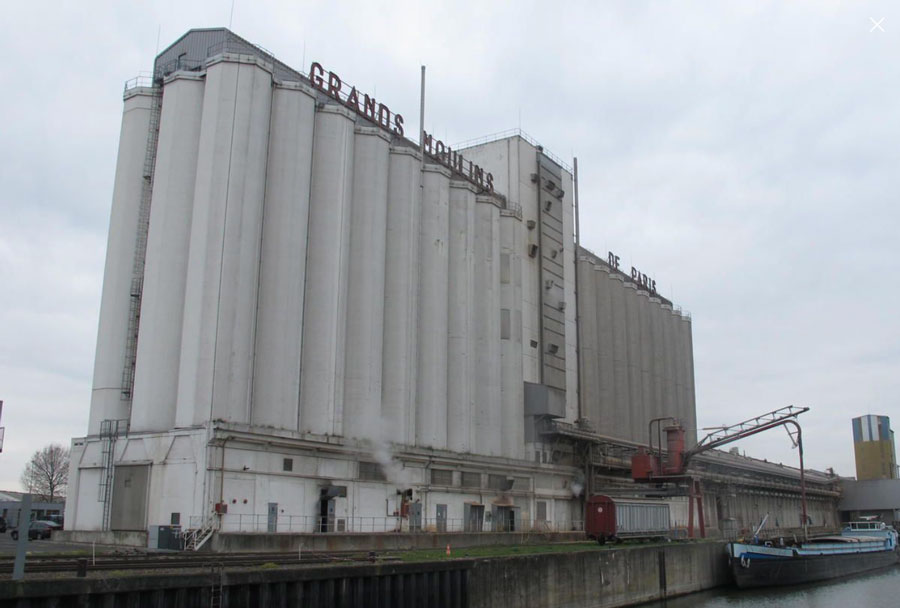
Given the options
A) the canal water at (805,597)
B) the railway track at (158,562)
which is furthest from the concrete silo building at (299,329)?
the canal water at (805,597)

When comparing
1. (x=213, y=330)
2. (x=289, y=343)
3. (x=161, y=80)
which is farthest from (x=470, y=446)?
(x=161, y=80)

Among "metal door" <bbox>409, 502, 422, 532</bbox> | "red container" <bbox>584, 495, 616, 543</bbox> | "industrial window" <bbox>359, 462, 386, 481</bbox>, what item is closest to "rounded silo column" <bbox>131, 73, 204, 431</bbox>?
"industrial window" <bbox>359, 462, 386, 481</bbox>

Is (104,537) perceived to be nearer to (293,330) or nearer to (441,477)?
(293,330)

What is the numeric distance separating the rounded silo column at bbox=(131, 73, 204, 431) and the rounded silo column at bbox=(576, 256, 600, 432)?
39915 millimetres

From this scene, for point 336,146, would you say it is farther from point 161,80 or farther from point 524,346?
point 524,346

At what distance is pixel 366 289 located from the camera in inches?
1919

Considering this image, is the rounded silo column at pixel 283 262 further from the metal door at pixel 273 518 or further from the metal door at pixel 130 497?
the metal door at pixel 130 497

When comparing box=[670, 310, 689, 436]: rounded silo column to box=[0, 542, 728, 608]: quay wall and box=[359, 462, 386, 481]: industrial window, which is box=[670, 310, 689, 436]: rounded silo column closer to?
box=[0, 542, 728, 608]: quay wall

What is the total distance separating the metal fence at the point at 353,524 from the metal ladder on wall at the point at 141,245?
456 inches

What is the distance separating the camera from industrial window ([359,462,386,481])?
152ft

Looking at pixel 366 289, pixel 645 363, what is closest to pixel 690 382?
pixel 645 363

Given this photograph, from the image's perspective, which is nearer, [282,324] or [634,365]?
[282,324]

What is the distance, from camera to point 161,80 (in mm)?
49906

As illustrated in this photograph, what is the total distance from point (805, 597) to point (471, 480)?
72.5 ft
